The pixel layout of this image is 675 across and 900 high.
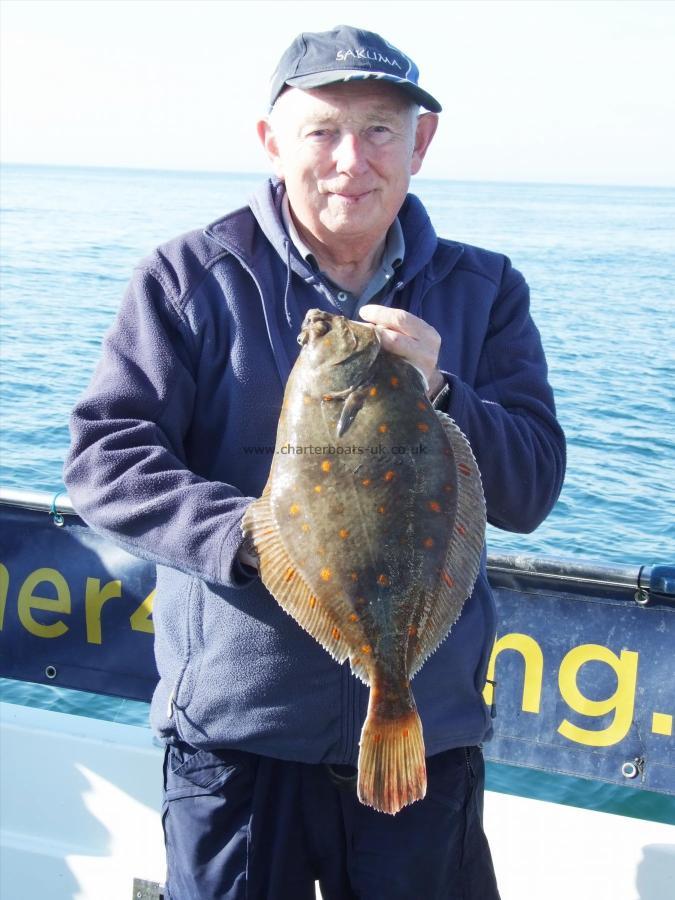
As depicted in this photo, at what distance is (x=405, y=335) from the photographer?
2.39m

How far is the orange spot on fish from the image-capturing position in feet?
7.78

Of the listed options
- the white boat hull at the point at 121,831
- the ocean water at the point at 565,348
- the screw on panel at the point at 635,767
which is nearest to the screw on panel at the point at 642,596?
the screw on panel at the point at 635,767

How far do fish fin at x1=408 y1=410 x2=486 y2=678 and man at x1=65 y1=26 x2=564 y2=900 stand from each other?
0.16 m

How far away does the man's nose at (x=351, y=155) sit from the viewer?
2.59 meters

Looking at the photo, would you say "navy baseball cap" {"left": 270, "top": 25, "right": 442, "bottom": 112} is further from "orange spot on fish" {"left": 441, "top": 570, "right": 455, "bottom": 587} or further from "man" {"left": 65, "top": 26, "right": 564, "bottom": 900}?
"orange spot on fish" {"left": 441, "top": 570, "right": 455, "bottom": 587}

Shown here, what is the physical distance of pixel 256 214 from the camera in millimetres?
2818

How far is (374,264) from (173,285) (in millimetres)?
582

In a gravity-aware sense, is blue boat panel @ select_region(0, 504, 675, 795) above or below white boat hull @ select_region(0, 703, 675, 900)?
above

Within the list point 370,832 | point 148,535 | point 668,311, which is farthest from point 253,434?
point 668,311

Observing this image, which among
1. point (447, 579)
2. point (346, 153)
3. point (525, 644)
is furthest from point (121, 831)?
point (346, 153)

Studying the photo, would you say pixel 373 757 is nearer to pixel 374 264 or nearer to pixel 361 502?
pixel 361 502

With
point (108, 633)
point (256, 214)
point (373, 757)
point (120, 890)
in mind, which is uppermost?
point (256, 214)

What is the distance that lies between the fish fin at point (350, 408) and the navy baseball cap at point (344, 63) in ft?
2.72

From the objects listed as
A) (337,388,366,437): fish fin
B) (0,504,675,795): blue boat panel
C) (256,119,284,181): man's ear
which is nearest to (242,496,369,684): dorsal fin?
(337,388,366,437): fish fin
